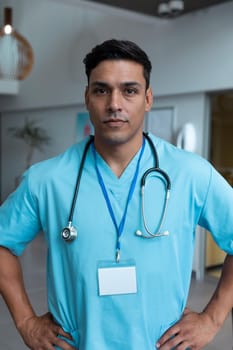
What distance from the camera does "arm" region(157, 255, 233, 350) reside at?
3.77ft

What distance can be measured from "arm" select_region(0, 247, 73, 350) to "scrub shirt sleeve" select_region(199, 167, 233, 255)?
48 cm

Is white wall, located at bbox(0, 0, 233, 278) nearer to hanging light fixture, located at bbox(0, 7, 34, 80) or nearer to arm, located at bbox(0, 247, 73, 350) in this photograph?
hanging light fixture, located at bbox(0, 7, 34, 80)

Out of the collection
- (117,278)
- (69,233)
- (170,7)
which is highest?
(170,7)

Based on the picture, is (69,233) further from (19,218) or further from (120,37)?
(120,37)

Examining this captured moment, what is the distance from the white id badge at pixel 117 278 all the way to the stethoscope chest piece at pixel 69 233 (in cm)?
10

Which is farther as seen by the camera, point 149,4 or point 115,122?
point 149,4

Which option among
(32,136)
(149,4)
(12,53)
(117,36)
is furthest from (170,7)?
(32,136)

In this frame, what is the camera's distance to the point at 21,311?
47.9 inches

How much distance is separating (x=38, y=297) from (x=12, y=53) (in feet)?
7.57

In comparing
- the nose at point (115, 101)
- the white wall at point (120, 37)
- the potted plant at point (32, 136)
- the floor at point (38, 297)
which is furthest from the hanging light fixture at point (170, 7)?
the potted plant at point (32, 136)

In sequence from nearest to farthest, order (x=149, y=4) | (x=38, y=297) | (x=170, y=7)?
(x=38, y=297) < (x=170, y=7) < (x=149, y=4)

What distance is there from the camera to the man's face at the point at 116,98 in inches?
42.1

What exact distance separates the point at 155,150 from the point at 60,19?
6554mm

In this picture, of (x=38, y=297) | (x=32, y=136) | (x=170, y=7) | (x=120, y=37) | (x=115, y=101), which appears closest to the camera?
(x=115, y=101)
